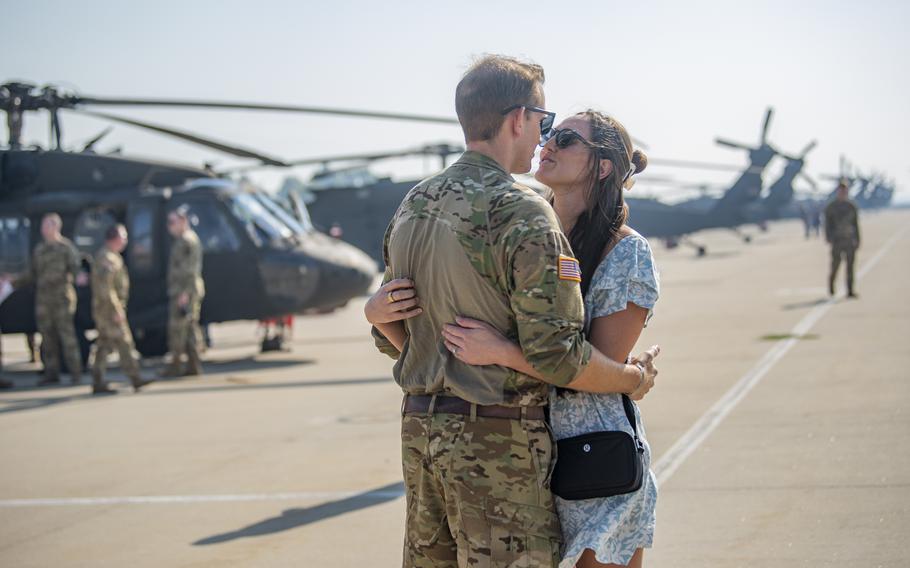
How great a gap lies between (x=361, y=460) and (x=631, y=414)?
14.9 feet

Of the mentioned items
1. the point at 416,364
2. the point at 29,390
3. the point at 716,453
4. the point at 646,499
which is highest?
the point at 416,364

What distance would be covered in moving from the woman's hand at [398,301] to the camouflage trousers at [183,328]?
9.58 metres

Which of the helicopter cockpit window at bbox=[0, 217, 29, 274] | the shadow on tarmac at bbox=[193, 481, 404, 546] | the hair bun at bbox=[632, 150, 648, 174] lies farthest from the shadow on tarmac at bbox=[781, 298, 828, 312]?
the hair bun at bbox=[632, 150, 648, 174]

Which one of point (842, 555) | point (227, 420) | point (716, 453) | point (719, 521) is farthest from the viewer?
point (227, 420)

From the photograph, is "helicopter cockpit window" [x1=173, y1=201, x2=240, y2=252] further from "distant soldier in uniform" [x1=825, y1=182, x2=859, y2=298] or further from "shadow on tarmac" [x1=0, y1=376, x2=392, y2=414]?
Result: "distant soldier in uniform" [x1=825, y1=182, x2=859, y2=298]

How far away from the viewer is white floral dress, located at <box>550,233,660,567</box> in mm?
2688

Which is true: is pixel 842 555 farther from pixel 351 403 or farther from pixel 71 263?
pixel 71 263

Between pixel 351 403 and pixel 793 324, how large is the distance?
6.74 meters

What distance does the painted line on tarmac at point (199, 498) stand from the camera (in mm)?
6230

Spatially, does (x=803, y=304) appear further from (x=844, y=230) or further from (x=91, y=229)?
(x=91, y=229)

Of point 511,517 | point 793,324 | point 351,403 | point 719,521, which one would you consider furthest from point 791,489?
point 793,324

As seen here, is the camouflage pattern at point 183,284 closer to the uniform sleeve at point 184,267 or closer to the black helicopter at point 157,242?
the uniform sleeve at point 184,267

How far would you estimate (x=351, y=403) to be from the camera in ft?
31.5

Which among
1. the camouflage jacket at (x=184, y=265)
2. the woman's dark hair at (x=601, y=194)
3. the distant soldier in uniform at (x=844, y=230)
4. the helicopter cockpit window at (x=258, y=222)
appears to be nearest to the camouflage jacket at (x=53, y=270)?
the camouflage jacket at (x=184, y=265)
